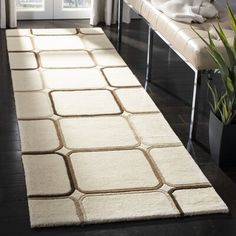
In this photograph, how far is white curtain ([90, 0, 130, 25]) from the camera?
459cm

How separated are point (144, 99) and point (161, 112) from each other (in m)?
0.18

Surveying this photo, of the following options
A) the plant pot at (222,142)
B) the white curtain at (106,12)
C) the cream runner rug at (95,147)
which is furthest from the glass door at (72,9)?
the plant pot at (222,142)

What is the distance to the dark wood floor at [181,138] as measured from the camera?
2.18 meters

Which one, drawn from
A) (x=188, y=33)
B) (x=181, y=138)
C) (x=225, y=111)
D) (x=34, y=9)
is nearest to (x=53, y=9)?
(x=34, y=9)

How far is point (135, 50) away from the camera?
4.13 metres

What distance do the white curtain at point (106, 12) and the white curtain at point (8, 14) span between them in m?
0.65

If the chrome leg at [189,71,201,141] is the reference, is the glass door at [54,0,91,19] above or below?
above

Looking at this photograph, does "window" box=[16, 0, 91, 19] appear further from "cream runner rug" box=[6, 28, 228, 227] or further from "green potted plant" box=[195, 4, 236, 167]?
"green potted plant" box=[195, 4, 236, 167]

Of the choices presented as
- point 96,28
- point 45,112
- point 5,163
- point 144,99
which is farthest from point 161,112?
point 96,28

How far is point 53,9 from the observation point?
4695mm

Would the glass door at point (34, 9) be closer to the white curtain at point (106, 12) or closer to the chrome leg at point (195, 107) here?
the white curtain at point (106, 12)

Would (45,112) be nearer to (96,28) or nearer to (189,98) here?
(189,98)

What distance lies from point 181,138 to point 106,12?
79.7 inches

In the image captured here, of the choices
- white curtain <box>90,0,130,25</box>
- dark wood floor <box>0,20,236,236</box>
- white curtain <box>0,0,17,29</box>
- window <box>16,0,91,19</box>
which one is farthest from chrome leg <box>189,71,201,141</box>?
window <box>16,0,91,19</box>
